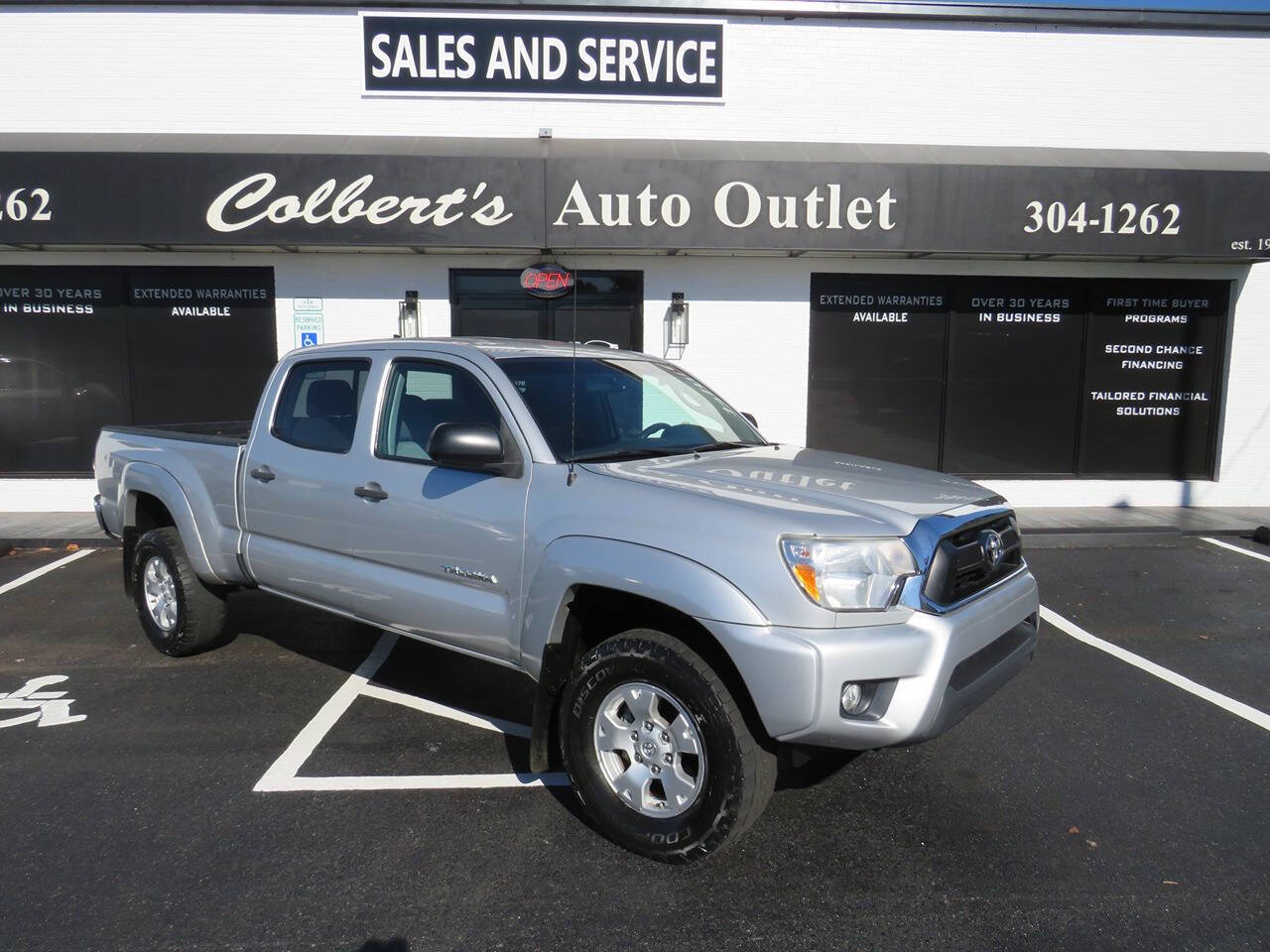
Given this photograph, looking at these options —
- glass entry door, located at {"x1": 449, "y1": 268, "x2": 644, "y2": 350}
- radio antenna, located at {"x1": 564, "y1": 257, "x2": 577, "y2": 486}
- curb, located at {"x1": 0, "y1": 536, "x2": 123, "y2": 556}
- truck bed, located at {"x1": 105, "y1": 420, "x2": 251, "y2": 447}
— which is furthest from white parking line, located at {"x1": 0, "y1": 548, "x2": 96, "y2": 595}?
radio antenna, located at {"x1": 564, "y1": 257, "x2": 577, "y2": 486}

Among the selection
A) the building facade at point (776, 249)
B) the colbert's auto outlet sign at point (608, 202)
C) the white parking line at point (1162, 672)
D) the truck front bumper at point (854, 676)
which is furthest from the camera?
the building facade at point (776, 249)

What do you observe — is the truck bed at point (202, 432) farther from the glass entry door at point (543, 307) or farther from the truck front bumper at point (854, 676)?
the glass entry door at point (543, 307)

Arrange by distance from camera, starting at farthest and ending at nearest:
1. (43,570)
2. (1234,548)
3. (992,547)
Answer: (1234,548)
(43,570)
(992,547)

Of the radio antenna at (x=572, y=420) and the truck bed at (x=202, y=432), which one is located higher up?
the radio antenna at (x=572, y=420)

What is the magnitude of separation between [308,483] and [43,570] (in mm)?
5049

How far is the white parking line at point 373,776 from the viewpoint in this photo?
392 centimetres

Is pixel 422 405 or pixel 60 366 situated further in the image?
pixel 60 366

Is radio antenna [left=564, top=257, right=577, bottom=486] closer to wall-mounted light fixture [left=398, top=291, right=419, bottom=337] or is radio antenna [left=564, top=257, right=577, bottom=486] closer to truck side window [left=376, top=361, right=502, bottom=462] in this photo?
truck side window [left=376, top=361, right=502, bottom=462]

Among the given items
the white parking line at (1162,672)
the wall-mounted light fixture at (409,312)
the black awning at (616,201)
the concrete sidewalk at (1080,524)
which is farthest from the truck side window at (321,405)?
the wall-mounted light fixture at (409,312)

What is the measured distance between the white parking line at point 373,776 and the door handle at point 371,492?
125 centimetres

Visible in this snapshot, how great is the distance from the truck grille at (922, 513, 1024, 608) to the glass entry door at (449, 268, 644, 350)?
7177mm

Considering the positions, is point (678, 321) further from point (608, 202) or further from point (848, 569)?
point (848, 569)

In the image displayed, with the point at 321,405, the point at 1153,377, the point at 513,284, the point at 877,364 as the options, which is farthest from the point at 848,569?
the point at 1153,377

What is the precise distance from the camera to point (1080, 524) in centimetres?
984
